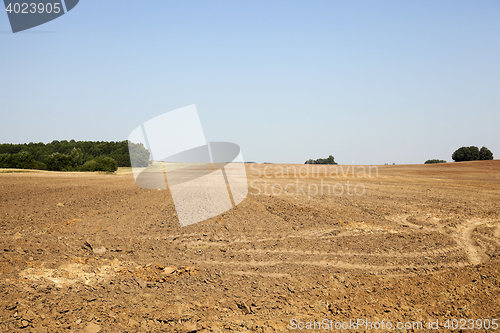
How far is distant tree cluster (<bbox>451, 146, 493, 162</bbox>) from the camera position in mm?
50094

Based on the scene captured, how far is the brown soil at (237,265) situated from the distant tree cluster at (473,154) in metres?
43.0

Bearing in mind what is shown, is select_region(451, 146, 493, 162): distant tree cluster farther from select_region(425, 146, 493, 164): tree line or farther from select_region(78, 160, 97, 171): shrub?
select_region(78, 160, 97, 171): shrub

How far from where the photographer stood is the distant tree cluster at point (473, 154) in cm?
5009

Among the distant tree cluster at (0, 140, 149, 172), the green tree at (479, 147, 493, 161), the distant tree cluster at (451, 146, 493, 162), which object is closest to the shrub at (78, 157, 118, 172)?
the distant tree cluster at (0, 140, 149, 172)

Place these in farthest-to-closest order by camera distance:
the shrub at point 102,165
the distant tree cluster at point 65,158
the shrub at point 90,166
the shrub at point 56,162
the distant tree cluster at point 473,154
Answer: the distant tree cluster at point 473,154 → the shrub at point 90,166 → the shrub at point 56,162 → the shrub at point 102,165 → the distant tree cluster at point 65,158

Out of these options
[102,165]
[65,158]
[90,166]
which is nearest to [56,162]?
[65,158]

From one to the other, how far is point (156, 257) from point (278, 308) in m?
3.71

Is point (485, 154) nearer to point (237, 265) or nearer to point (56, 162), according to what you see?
point (237, 265)

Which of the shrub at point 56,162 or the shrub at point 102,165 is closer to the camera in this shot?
the shrub at point 102,165

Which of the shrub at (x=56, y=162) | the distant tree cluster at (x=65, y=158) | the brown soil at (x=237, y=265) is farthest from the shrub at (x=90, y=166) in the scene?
the brown soil at (x=237, y=265)

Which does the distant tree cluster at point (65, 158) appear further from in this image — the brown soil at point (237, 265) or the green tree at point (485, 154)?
the green tree at point (485, 154)

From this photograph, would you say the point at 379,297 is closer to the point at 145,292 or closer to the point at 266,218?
the point at 145,292

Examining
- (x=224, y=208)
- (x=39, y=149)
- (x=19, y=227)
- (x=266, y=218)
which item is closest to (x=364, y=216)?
(x=266, y=218)

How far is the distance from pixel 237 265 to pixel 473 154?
55201 mm
